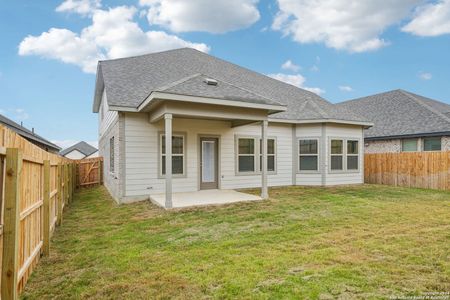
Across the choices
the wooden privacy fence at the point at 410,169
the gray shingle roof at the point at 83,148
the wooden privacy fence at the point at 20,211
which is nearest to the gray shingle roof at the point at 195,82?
the wooden privacy fence at the point at 410,169

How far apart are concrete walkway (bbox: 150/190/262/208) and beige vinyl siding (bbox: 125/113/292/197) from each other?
557 millimetres

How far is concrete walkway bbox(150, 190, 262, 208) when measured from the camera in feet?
26.4

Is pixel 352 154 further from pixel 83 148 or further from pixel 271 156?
pixel 83 148

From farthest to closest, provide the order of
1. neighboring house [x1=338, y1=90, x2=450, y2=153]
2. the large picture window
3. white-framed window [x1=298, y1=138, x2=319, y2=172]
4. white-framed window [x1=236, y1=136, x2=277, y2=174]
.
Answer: neighboring house [x1=338, y1=90, x2=450, y2=153] < white-framed window [x1=298, y1=138, x2=319, y2=172] < white-framed window [x1=236, y1=136, x2=277, y2=174] < the large picture window

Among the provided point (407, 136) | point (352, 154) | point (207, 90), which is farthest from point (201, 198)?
point (407, 136)

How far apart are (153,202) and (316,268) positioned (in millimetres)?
6134

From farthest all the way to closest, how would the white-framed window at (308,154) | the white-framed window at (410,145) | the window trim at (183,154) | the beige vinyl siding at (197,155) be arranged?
the white-framed window at (410,145)
the white-framed window at (308,154)
the window trim at (183,154)
the beige vinyl siding at (197,155)

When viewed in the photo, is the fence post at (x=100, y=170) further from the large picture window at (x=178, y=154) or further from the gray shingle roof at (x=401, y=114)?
the gray shingle roof at (x=401, y=114)

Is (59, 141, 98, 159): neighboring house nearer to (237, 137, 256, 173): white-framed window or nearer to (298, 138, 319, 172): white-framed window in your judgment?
(237, 137, 256, 173): white-framed window

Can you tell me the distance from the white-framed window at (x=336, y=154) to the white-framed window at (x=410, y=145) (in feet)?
18.4

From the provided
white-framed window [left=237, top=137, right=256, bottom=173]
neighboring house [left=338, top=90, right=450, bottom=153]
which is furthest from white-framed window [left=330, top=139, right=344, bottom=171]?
white-framed window [left=237, top=137, right=256, bottom=173]

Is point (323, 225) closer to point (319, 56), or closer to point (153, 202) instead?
point (153, 202)

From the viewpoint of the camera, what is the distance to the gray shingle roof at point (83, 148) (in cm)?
4467

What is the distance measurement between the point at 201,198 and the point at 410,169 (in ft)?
34.7
